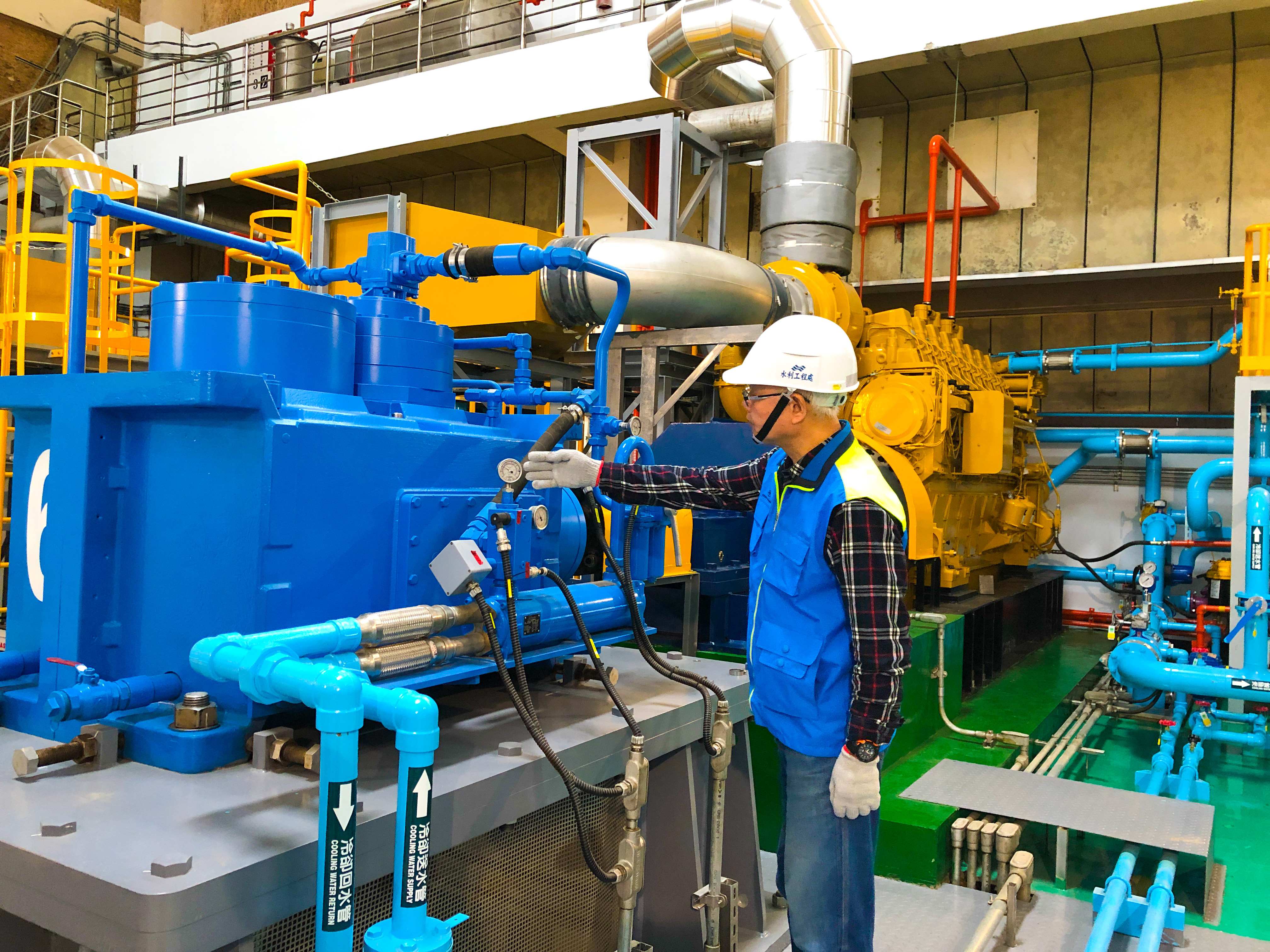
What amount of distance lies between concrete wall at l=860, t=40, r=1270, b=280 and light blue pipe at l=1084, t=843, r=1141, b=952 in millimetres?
6829

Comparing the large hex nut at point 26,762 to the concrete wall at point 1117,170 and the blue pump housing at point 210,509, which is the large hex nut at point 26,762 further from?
the concrete wall at point 1117,170

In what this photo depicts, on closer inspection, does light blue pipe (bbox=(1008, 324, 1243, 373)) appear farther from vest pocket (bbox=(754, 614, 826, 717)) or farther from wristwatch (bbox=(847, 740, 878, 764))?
wristwatch (bbox=(847, 740, 878, 764))

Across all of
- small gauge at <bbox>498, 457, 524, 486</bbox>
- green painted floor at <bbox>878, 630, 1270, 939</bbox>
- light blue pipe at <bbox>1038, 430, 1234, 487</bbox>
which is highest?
light blue pipe at <bbox>1038, 430, 1234, 487</bbox>

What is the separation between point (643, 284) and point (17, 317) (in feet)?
10.8

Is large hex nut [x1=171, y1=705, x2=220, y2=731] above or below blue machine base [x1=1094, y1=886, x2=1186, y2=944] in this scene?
above

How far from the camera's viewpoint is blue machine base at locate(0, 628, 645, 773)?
166 centimetres

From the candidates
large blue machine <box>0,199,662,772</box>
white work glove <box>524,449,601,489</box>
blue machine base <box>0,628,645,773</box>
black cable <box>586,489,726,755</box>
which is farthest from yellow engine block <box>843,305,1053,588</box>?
blue machine base <box>0,628,645,773</box>

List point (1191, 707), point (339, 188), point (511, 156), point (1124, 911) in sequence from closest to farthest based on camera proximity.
Result: point (1124, 911), point (1191, 707), point (511, 156), point (339, 188)

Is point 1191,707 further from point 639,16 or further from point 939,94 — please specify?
point 639,16

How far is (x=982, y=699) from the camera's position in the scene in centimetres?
582

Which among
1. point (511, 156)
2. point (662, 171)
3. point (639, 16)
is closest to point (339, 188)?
point (511, 156)

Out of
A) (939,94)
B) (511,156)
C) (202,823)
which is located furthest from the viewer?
(511,156)

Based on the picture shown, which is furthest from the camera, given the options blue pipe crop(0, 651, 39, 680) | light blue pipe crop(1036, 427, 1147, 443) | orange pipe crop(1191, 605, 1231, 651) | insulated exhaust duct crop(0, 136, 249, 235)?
insulated exhaust duct crop(0, 136, 249, 235)

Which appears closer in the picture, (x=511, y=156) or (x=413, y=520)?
(x=413, y=520)
